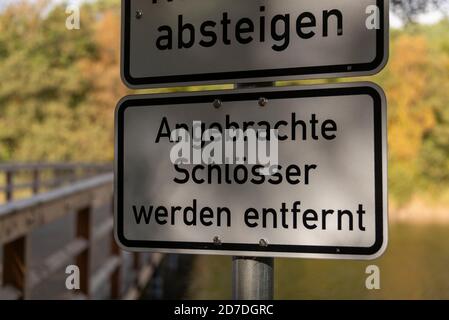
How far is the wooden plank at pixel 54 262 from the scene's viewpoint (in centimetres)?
342

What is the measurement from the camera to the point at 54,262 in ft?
12.4

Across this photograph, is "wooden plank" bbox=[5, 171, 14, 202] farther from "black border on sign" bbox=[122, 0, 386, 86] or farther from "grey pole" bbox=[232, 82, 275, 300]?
"grey pole" bbox=[232, 82, 275, 300]

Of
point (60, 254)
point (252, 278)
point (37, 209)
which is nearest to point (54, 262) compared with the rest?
point (60, 254)

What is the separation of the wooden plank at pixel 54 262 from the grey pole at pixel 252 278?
1.78m

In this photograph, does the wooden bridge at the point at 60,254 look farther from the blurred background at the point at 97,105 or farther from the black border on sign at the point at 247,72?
the blurred background at the point at 97,105

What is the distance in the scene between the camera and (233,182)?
1.77m

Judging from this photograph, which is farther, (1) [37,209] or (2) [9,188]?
(2) [9,188]

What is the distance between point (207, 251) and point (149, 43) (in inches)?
25.3

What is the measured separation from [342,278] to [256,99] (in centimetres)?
874

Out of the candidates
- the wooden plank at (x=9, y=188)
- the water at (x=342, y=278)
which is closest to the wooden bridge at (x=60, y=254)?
the water at (x=342, y=278)

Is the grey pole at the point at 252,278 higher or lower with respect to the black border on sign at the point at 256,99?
lower

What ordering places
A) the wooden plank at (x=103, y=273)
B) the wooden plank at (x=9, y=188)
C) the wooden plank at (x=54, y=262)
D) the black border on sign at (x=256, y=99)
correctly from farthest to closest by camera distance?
1. the wooden plank at (x=9, y=188)
2. the wooden plank at (x=103, y=273)
3. the wooden plank at (x=54, y=262)
4. the black border on sign at (x=256, y=99)

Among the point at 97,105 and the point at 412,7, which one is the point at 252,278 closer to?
the point at 412,7

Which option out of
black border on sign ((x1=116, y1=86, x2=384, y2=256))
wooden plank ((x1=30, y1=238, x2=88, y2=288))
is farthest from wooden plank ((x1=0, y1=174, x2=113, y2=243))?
black border on sign ((x1=116, y1=86, x2=384, y2=256))
